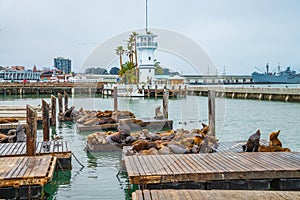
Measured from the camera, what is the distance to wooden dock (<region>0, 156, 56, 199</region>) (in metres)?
6.23

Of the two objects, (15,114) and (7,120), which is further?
(15,114)

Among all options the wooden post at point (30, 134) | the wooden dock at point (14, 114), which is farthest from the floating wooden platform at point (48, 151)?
the wooden dock at point (14, 114)

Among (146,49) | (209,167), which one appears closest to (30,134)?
(209,167)

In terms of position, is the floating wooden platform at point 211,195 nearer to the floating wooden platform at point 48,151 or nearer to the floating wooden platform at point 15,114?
the floating wooden platform at point 48,151

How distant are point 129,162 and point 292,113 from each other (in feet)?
70.0

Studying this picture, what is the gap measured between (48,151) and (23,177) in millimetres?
2419

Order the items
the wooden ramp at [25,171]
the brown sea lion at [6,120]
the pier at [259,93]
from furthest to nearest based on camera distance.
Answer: the pier at [259,93]
the brown sea lion at [6,120]
the wooden ramp at [25,171]

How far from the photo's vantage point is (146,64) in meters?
49.7

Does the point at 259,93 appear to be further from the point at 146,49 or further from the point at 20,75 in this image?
the point at 20,75

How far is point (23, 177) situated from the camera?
20.5 ft

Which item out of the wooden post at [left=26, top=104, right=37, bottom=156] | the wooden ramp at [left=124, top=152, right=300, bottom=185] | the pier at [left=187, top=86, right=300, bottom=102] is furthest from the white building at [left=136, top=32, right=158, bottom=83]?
the wooden ramp at [left=124, top=152, right=300, bottom=185]

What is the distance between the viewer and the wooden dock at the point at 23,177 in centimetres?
623

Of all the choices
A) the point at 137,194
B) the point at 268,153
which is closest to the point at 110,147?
the point at 268,153

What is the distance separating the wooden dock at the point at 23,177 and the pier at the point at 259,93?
105ft
